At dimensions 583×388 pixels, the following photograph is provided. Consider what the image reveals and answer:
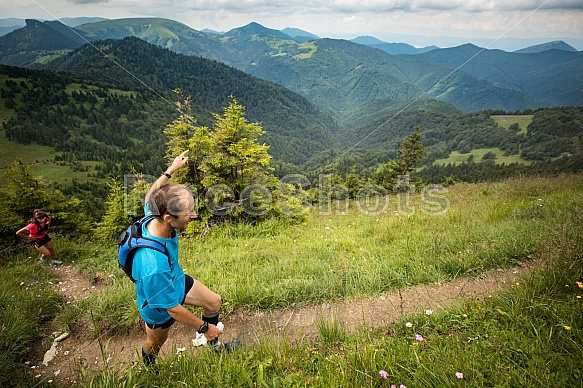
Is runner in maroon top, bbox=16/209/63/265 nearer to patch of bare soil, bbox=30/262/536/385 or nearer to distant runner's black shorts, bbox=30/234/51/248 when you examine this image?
distant runner's black shorts, bbox=30/234/51/248

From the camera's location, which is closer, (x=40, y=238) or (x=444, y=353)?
(x=444, y=353)

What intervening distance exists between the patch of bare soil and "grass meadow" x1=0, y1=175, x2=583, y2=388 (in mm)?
171

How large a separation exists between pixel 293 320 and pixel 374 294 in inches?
53.8

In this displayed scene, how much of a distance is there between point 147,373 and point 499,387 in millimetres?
3056

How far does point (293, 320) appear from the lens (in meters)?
4.35

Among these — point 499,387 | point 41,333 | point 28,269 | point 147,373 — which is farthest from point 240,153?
point 499,387

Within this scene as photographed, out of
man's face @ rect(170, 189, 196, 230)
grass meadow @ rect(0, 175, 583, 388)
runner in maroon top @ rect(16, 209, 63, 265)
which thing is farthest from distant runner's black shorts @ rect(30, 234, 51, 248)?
man's face @ rect(170, 189, 196, 230)

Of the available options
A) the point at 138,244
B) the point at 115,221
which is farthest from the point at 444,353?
the point at 115,221

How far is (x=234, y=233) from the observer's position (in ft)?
30.6

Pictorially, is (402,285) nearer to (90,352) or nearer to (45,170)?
(90,352)

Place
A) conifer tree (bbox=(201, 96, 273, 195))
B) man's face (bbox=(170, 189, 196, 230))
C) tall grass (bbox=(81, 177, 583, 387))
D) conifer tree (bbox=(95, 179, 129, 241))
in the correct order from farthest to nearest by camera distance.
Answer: conifer tree (bbox=(95, 179, 129, 241)) → conifer tree (bbox=(201, 96, 273, 195)) → man's face (bbox=(170, 189, 196, 230)) → tall grass (bbox=(81, 177, 583, 387))

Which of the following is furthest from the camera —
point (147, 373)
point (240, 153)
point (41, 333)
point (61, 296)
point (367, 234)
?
point (240, 153)

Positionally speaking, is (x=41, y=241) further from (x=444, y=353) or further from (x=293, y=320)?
(x=444, y=353)

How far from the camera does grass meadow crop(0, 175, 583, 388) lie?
2625 mm
